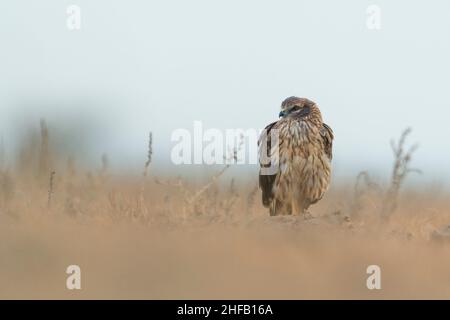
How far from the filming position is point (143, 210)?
7.03 m

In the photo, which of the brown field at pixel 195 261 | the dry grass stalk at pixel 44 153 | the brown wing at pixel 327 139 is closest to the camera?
the brown field at pixel 195 261

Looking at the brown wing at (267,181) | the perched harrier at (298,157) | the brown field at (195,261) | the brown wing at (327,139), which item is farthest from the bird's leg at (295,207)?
the brown field at (195,261)

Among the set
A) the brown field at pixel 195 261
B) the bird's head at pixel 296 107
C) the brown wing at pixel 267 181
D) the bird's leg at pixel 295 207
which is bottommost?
the brown field at pixel 195 261

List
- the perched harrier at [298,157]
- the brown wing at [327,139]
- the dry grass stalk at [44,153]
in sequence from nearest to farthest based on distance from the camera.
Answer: the dry grass stalk at [44,153] → the perched harrier at [298,157] → the brown wing at [327,139]

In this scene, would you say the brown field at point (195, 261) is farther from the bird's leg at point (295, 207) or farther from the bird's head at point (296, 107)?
the bird's head at point (296, 107)

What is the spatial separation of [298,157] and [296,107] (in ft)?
2.08

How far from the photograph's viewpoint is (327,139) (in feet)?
32.3

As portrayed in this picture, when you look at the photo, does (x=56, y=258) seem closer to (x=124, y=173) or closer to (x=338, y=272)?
(x=338, y=272)

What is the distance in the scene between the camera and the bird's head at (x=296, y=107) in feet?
32.3

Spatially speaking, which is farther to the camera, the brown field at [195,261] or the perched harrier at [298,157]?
the perched harrier at [298,157]

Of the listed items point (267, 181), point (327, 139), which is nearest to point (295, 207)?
point (267, 181)

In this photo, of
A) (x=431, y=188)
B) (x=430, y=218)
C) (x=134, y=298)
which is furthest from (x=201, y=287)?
(x=431, y=188)

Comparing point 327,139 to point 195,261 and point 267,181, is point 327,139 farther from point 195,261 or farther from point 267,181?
point 195,261

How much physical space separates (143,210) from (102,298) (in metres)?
2.88
